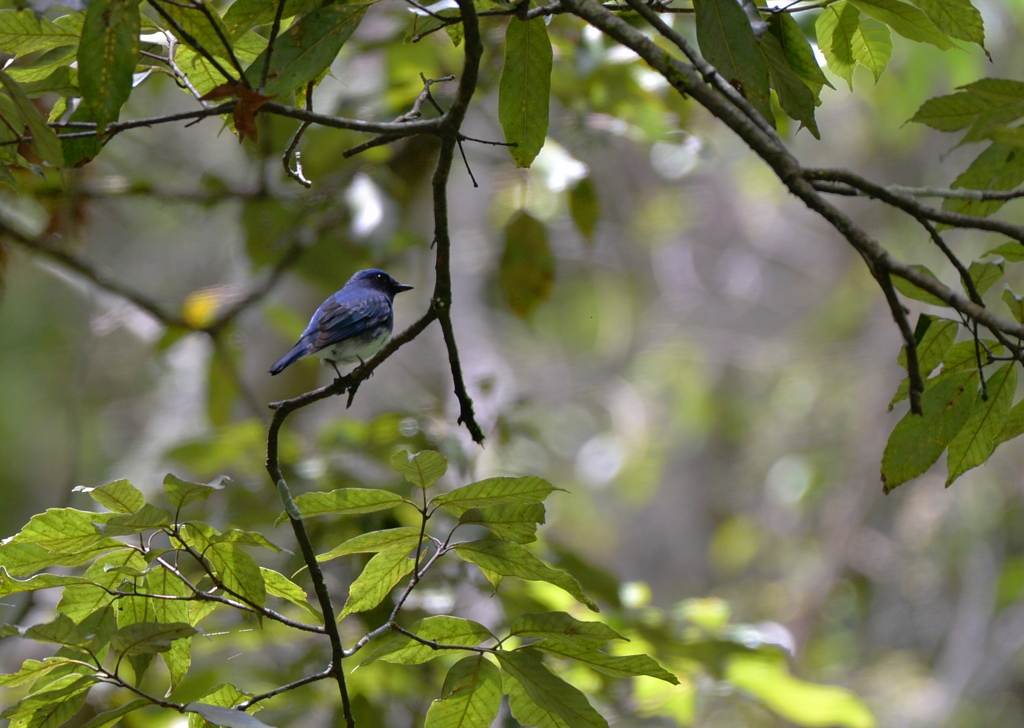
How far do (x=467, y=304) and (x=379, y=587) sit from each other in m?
6.07

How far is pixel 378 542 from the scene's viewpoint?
53.5 inches

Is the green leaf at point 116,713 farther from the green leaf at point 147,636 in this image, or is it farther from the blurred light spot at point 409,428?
the blurred light spot at point 409,428

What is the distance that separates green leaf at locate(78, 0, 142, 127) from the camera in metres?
1.17

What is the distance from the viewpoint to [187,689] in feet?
9.84

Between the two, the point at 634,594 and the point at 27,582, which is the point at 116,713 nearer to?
the point at 27,582

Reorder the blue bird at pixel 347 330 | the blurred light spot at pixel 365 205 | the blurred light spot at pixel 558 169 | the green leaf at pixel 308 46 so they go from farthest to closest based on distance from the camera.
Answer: the blurred light spot at pixel 365 205 < the blurred light spot at pixel 558 169 < the blue bird at pixel 347 330 < the green leaf at pixel 308 46

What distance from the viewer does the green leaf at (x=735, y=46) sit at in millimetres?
1376

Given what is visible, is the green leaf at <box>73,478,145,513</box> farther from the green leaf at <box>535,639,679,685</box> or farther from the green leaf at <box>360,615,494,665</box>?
the green leaf at <box>535,639,679,685</box>

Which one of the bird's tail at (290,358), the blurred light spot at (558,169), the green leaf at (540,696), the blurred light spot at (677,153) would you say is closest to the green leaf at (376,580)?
the green leaf at (540,696)

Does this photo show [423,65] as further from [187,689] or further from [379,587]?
[379,587]

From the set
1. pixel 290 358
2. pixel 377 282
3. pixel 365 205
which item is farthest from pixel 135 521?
pixel 365 205

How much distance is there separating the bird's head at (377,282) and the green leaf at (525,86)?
6.63 ft

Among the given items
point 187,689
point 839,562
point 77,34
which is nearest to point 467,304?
point 839,562

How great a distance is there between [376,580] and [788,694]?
2.09m
